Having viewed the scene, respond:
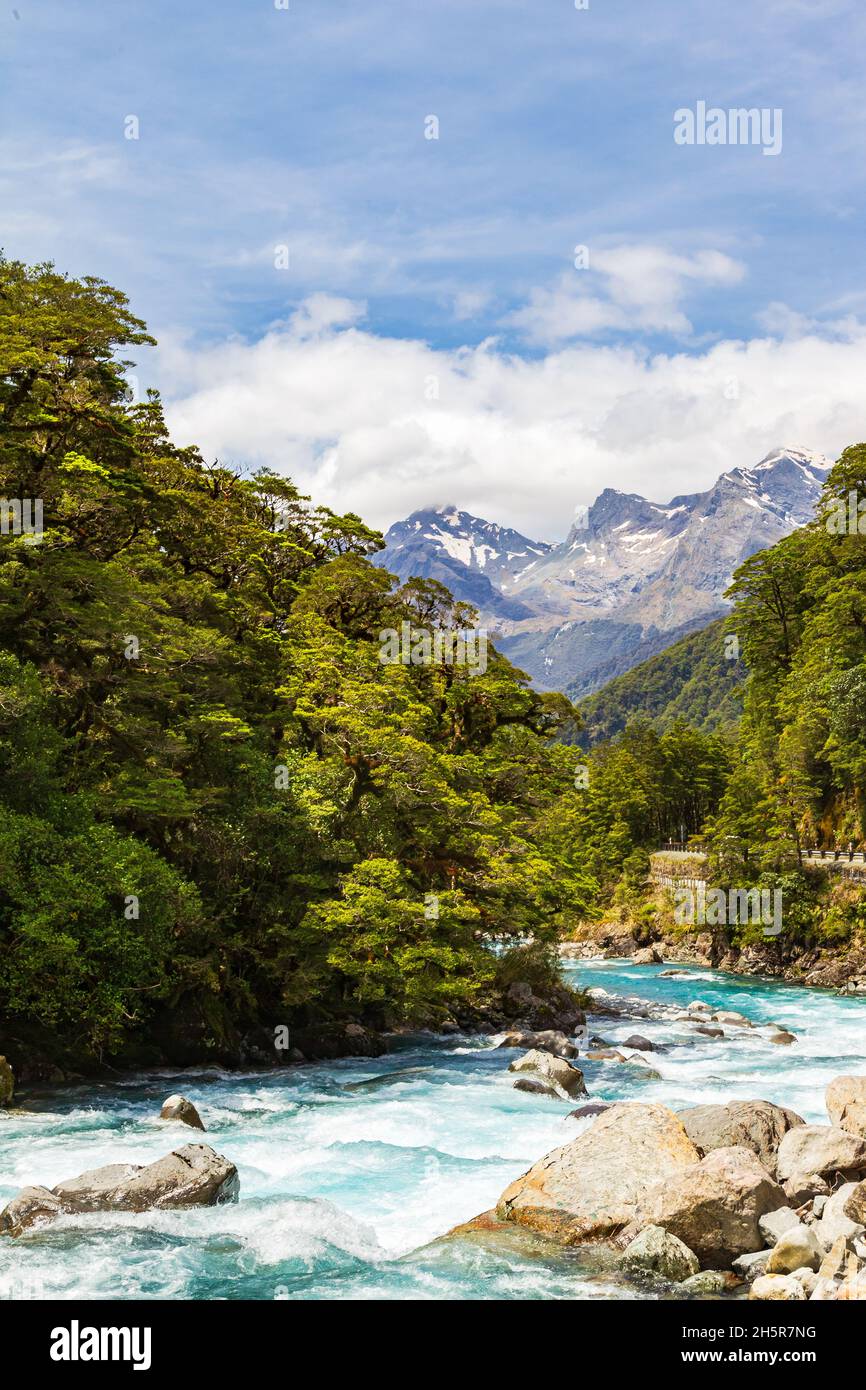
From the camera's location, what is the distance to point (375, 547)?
4134 cm

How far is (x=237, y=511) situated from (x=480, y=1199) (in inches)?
1073

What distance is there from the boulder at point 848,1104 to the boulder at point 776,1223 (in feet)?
11.0

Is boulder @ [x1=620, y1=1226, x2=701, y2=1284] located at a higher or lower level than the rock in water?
higher

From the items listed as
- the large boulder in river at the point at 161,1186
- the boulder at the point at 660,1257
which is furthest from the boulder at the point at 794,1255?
the large boulder in river at the point at 161,1186

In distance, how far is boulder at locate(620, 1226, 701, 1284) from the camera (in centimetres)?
1223

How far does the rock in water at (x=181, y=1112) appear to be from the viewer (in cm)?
1941

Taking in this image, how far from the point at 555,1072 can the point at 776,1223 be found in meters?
11.7

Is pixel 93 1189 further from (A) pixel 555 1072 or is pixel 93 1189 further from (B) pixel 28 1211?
(A) pixel 555 1072

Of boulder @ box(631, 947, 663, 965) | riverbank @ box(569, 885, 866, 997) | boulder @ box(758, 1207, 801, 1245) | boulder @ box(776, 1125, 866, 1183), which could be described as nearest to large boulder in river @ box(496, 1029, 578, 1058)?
boulder @ box(776, 1125, 866, 1183)

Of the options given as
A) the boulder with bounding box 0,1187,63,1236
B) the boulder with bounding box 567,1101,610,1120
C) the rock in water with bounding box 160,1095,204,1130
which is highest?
the boulder with bounding box 0,1187,63,1236

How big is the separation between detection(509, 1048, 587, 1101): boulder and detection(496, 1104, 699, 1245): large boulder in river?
25.5ft

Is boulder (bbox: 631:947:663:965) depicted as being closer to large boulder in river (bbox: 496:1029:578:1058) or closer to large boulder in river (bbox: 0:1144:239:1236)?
large boulder in river (bbox: 496:1029:578:1058)

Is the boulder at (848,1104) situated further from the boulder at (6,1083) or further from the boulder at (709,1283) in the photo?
the boulder at (6,1083)
